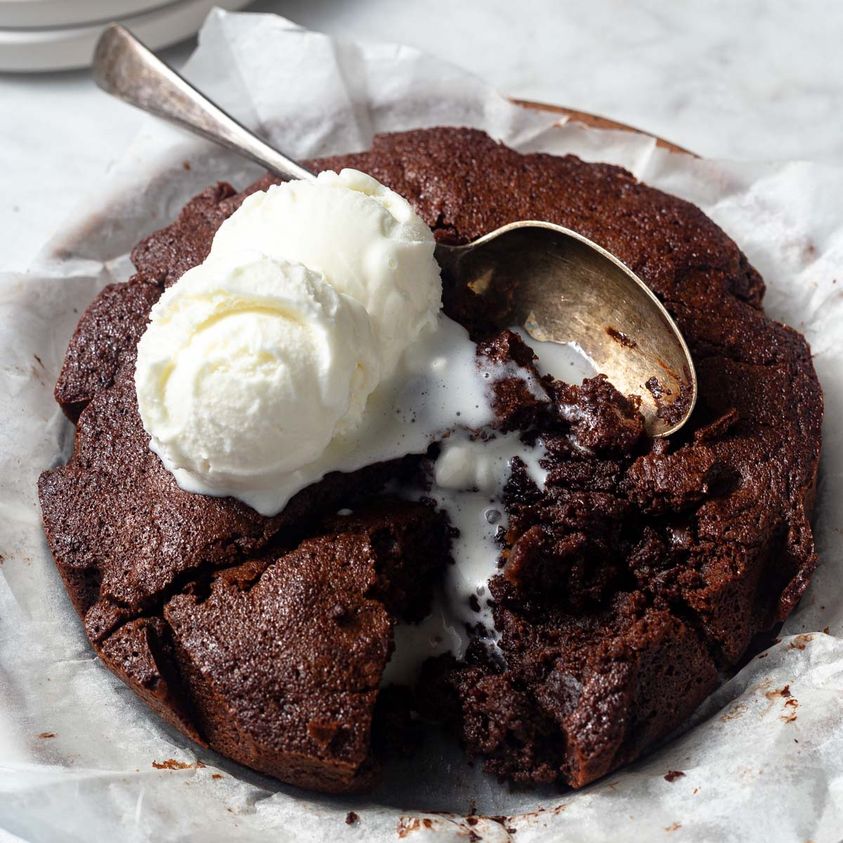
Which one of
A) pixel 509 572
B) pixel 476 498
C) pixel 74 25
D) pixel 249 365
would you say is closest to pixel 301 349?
pixel 249 365

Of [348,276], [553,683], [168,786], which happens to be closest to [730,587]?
[553,683]

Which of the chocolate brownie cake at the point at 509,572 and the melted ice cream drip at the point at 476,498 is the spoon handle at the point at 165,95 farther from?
the melted ice cream drip at the point at 476,498

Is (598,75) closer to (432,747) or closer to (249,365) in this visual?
(249,365)

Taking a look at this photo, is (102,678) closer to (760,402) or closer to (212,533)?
(212,533)

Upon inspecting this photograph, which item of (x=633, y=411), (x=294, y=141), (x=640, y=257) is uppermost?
(x=640, y=257)

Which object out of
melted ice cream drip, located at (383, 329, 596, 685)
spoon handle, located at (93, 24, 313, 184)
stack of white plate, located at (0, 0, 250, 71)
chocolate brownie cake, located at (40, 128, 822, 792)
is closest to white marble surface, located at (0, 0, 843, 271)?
stack of white plate, located at (0, 0, 250, 71)

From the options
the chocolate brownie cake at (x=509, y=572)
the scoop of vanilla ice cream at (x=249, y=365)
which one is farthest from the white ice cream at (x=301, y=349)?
the chocolate brownie cake at (x=509, y=572)
